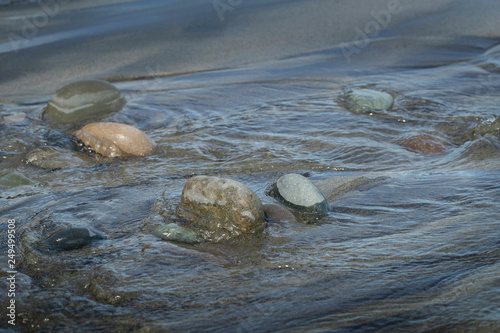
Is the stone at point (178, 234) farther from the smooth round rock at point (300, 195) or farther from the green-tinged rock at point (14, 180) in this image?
the green-tinged rock at point (14, 180)

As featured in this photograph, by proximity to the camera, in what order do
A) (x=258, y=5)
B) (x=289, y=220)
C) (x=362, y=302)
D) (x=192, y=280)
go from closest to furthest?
1. (x=362, y=302)
2. (x=192, y=280)
3. (x=289, y=220)
4. (x=258, y=5)

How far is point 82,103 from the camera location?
455 cm

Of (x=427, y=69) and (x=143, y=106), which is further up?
(x=427, y=69)

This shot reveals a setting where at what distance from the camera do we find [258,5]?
882 cm

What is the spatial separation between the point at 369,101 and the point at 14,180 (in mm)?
2854

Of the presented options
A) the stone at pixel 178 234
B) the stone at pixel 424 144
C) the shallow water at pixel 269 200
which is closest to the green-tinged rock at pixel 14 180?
the shallow water at pixel 269 200

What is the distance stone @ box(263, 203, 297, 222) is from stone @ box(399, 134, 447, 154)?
1.37 meters

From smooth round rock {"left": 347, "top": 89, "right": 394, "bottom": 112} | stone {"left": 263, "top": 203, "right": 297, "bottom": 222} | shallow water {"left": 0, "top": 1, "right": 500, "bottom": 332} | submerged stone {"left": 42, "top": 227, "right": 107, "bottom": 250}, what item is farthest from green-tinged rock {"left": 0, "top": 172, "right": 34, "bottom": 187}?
smooth round rock {"left": 347, "top": 89, "right": 394, "bottom": 112}

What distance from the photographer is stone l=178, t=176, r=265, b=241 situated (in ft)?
8.03

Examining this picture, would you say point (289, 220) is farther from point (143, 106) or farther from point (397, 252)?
point (143, 106)

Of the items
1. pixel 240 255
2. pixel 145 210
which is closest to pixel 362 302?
pixel 240 255

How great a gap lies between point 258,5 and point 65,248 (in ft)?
24.0

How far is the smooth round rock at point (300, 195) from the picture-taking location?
2623 mm

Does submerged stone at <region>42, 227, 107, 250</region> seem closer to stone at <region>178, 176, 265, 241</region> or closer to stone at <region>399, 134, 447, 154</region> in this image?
stone at <region>178, 176, 265, 241</region>
